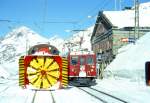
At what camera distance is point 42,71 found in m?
25.6

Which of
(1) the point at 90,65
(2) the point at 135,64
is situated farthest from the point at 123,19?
(1) the point at 90,65

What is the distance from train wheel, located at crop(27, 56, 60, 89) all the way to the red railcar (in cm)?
672

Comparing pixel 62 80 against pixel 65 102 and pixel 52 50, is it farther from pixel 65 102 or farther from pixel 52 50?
pixel 65 102

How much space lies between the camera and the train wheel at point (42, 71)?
25484mm

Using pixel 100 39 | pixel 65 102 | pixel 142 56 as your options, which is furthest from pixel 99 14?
pixel 65 102

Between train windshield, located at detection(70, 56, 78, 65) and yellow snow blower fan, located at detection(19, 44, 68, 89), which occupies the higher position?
train windshield, located at detection(70, 56, 78, 65)

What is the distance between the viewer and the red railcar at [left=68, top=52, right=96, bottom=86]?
105 ft

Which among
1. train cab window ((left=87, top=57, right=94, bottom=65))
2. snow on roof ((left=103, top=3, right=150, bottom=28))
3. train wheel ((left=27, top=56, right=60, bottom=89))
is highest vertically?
snow on roof ((left=103, top=3, right=150, bottom=28))

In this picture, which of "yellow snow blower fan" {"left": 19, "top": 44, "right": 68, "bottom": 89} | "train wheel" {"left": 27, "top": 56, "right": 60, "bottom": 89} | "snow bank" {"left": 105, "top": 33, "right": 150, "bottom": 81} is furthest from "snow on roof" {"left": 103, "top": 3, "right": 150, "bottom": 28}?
"train wheel" {"left": 27, "top": 56, "right": 60, "bottom": 89}

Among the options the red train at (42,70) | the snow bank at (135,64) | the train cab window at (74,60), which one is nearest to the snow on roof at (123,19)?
the snow bank at (135,64)

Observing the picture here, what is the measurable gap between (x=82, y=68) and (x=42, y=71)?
23.7 feet

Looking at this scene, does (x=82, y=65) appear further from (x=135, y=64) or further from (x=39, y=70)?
(x=135, y=64)

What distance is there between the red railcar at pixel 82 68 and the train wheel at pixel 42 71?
22.0 feet

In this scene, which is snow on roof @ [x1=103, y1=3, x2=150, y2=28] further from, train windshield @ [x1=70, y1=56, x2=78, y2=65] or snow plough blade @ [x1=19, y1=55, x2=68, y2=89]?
snow plough blade @ [x1=19, y1=55, x2=68, y2=89]
